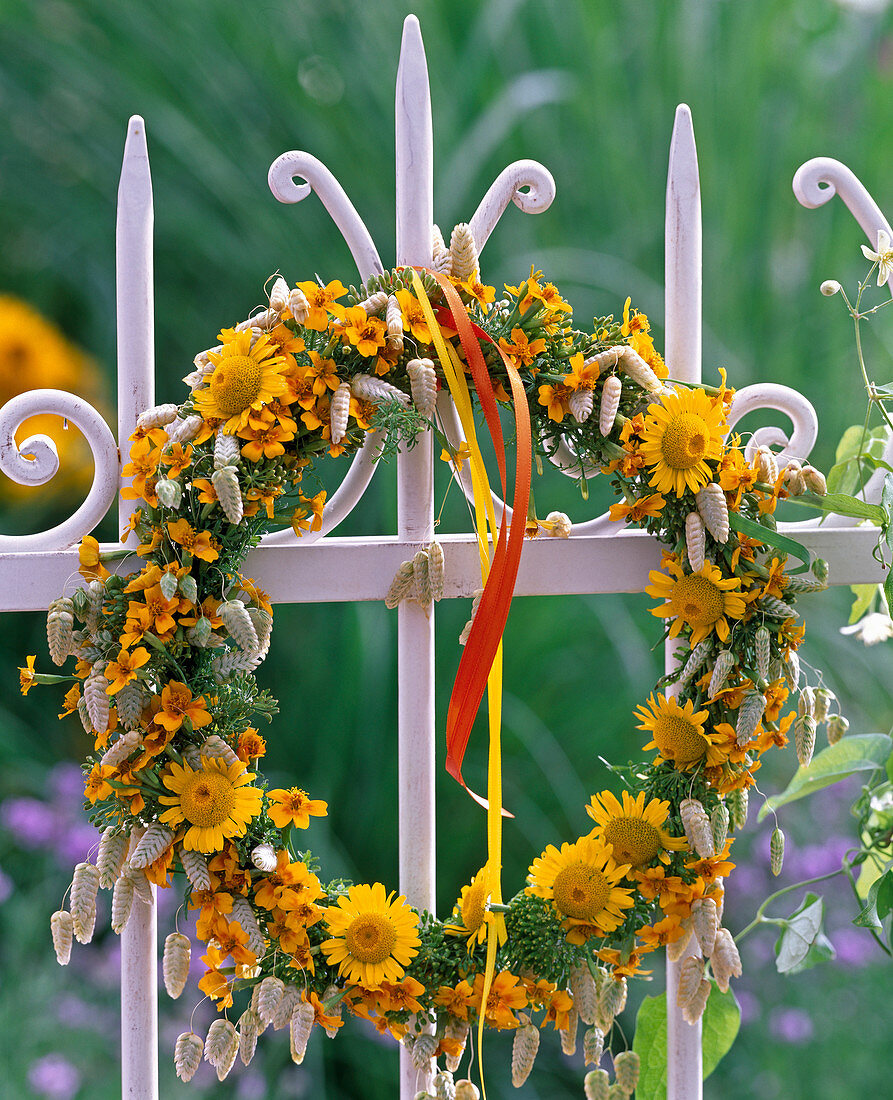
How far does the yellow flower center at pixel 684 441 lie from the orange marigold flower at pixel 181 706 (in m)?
0.45

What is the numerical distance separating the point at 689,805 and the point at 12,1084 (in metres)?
1.04

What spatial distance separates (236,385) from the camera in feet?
2.47

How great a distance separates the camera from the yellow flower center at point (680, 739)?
2.77 ft

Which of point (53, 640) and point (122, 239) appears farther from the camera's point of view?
point (122, 239)

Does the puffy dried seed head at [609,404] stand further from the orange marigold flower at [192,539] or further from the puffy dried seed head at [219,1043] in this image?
the puffy dried seed head at [219,1043]

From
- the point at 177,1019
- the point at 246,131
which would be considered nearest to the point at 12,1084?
the point at 177,1019

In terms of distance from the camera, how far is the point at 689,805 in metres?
0.82

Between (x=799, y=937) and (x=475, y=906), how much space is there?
378 millimetres

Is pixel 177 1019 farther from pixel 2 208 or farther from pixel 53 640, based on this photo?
pixel 2 208

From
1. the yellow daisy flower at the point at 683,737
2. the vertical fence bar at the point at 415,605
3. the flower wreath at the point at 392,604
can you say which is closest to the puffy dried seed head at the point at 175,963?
the flower wreath at the point at 392,604

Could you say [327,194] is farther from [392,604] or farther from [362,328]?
[392,604]

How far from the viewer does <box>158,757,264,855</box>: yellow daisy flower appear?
761mm

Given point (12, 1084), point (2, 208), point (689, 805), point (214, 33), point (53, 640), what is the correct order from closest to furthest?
point (53, 640), point (689, 805), point (12, 1084), point (214, 33), point (2, 208)

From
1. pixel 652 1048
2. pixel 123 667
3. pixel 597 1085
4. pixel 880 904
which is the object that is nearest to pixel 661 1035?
pixel 652 1048
